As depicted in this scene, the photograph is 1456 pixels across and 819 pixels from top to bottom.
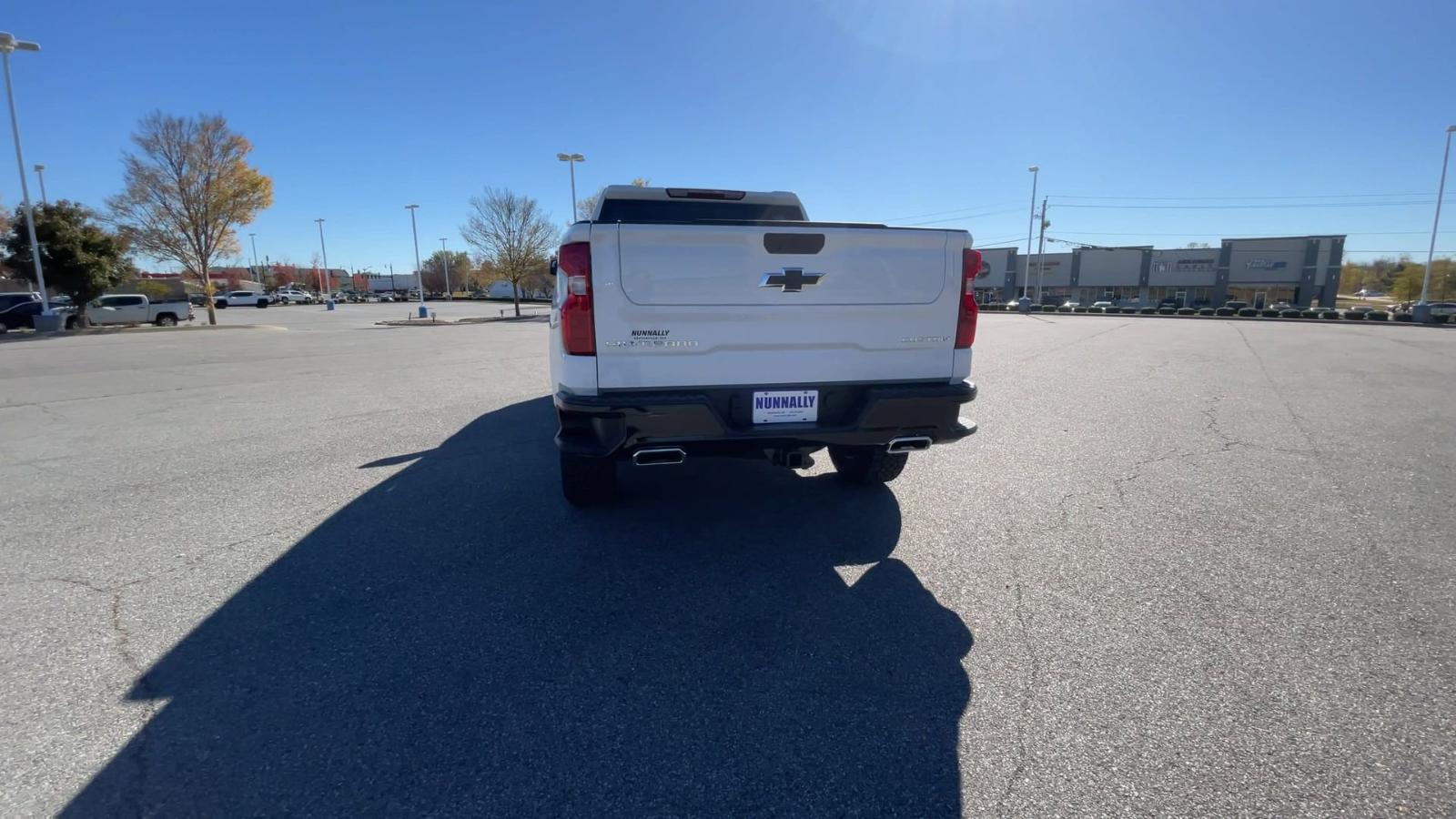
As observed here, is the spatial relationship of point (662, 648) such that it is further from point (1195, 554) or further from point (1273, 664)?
point (1195, 554)

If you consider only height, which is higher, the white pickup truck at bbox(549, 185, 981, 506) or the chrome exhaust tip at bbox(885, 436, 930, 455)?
the white pickup truck at bbox(549, 185, 981, 506)

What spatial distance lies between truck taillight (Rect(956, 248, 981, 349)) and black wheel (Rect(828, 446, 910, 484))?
3.64 feet

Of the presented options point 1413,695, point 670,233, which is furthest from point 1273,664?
point 670,233

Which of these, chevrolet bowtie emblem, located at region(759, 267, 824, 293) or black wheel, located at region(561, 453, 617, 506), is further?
black wheel, located at region(561, 453, 617, 506)

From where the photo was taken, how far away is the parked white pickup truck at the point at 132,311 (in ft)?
98.5

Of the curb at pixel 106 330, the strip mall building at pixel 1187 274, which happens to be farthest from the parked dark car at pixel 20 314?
the strip mall building at pixel 1187 274

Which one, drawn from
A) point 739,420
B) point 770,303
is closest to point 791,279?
point 770,303

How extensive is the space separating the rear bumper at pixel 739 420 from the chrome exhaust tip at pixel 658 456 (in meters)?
0.04

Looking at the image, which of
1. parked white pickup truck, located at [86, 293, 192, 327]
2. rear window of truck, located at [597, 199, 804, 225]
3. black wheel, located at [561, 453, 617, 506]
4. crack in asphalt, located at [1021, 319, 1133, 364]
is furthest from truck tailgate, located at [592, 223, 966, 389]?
parked white pickup truck, located at [86, 293, 192, 327]

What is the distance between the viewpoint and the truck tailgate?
3.26 meters

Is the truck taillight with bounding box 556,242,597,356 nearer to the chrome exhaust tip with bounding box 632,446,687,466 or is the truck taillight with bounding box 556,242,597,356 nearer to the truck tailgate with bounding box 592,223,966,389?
the truck tailgate with bounding box 592,223,966,389

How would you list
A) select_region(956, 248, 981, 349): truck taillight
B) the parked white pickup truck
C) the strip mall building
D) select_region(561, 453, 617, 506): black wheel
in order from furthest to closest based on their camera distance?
the strip mall building, the parked white pickup truck, select_region(561, 453, 617, 506): black wheel, select_region(956, 248, 981, 349): truck taillight

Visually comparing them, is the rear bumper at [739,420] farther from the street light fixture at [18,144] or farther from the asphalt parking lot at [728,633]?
the street light fixture at [18,144]

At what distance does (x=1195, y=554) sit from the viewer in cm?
379
